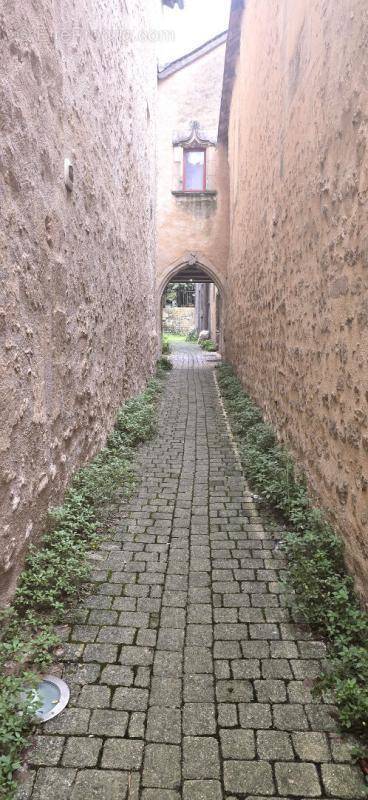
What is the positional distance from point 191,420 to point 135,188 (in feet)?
12.5

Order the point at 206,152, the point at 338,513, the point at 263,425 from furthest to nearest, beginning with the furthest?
the point at 206,152 → the point at 263,425 → the point at 338,513

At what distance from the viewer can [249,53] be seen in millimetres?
8117

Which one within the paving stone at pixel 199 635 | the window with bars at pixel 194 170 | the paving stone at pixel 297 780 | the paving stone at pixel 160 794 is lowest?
the paving stone at pixel 199 635

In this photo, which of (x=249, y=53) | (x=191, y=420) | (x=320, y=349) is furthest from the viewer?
(x=249, y=53)

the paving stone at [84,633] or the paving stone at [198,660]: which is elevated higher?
the paving stone at [84,633]

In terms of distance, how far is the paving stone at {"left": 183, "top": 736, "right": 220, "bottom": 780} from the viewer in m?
1.77

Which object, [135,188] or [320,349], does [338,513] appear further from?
[135,188]

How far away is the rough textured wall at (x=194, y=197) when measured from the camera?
42.3ft

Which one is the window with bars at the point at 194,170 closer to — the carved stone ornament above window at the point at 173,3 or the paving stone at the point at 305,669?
the carved stone ornament above window at the point at 173,3

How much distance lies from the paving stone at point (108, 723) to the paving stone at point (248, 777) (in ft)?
1.41

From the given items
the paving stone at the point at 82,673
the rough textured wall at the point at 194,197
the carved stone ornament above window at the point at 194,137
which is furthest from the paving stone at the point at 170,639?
the carved stone ornament above window at the point at 194,137

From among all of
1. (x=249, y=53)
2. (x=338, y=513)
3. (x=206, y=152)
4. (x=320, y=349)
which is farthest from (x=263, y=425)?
(x=206, y=152)

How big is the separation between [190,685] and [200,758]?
364 mm

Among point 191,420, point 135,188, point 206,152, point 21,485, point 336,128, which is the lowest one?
point 191,420
